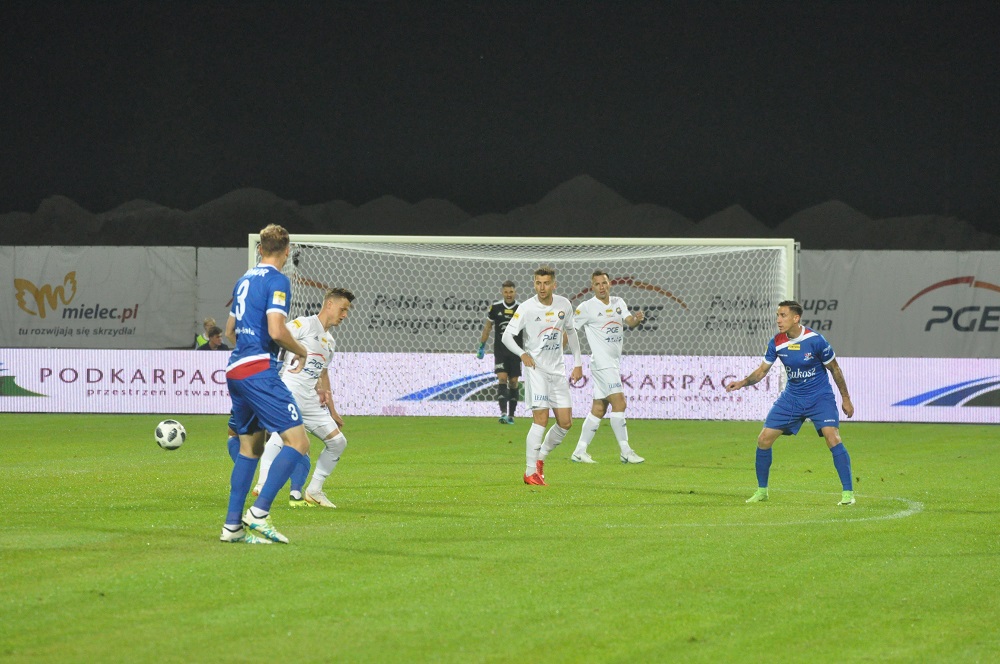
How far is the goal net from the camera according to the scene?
917 inches

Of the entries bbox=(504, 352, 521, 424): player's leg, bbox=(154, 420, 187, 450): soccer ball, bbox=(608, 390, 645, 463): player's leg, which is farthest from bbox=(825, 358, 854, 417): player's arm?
bbox=(504, 352, 521, 424): player's leg

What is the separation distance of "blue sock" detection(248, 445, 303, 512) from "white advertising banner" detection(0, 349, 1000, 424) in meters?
14.5

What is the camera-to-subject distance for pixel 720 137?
120 feet

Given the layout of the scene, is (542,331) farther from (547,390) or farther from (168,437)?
(168,437)

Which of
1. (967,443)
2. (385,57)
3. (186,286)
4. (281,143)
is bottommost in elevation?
(967,443)

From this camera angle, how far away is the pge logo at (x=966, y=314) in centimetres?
2752

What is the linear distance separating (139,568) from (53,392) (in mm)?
16857

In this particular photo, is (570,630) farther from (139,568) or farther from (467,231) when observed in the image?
(467,231)

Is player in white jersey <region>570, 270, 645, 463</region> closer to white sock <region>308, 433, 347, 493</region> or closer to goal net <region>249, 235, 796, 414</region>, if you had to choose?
white sock <region>308, 433, 347, 493</region>

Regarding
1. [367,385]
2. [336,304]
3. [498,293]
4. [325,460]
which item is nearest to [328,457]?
[325,460]

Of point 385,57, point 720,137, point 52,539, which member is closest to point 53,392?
point 52,539

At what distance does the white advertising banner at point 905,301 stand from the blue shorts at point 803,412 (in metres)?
17.0

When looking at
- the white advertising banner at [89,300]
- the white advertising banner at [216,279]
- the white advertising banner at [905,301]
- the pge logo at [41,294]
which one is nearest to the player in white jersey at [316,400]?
the white advertising banner at [216,279]

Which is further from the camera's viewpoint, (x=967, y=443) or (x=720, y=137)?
→ (x=720, y=137)
